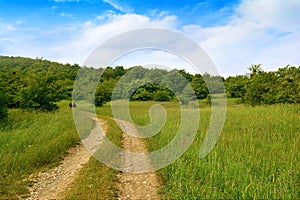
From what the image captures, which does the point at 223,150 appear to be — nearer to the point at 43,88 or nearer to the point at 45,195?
the point at 45,195

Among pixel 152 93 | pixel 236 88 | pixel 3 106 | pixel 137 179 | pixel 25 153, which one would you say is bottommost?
pixel 137 179

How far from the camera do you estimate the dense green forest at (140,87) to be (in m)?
13.8

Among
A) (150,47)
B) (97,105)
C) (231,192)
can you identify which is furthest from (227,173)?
(97,105)

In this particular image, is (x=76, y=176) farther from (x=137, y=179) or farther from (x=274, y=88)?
(x=274, y=88)

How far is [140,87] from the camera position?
24109 millimetres

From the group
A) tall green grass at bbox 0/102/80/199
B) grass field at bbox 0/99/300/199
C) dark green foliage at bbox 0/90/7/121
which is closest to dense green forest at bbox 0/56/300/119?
dark green foliage at bbox 0/90/7/121

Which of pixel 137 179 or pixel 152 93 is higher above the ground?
pixel 152 93

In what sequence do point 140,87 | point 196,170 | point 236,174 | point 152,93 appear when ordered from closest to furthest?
point 236,174 → point 196,170 → point 140,87 → point 152,93

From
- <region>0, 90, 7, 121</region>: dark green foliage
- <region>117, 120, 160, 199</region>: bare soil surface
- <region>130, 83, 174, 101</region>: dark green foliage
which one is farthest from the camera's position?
<region>130, 83, 174, 101</region>: dark green foliage

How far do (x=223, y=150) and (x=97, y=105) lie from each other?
32.6 m

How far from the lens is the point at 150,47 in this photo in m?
9.02

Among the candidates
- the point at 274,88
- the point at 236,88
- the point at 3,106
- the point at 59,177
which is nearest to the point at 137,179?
the point at 59,177

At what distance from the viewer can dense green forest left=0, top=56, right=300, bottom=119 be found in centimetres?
1384

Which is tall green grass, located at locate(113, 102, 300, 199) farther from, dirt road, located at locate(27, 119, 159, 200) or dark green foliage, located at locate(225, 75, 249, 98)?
dark green foliage, located at locate(225, 75, 249, 98)
